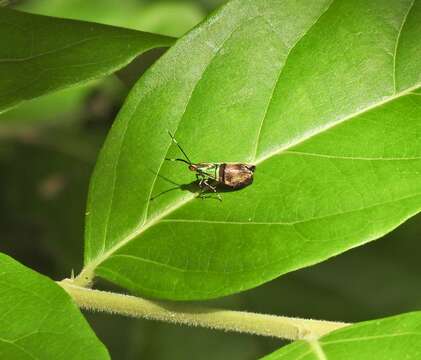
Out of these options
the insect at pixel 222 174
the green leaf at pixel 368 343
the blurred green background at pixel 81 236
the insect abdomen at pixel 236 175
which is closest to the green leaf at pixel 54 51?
the insect at pixel 222 174

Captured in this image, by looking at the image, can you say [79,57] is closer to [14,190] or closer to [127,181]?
[127,181]

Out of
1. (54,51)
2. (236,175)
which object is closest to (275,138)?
(236,175)

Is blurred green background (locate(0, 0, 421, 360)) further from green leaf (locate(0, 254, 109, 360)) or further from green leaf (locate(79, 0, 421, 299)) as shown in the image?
green leaf (locate(0, 254, 109, 360))

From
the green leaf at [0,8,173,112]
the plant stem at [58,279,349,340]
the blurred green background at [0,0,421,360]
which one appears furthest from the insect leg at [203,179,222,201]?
the blurred green background at [0,0,421,360]

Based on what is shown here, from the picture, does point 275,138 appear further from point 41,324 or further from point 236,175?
point 41,324

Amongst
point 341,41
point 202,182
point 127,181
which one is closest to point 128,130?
point 127,181
